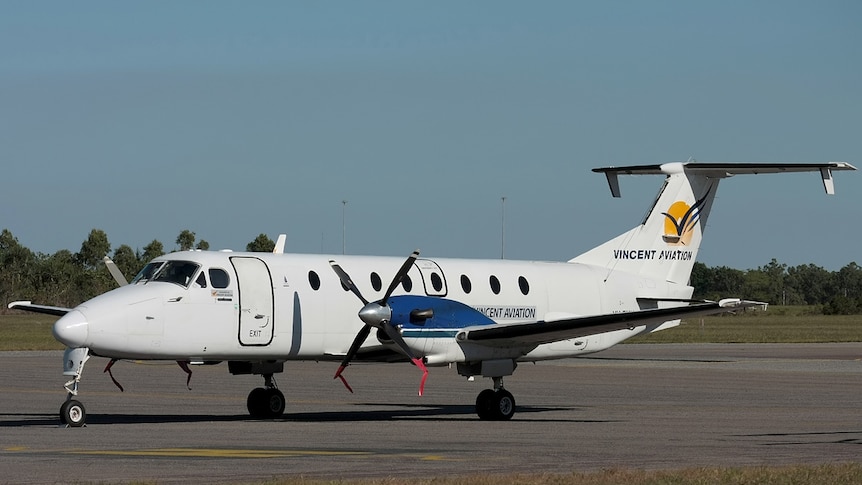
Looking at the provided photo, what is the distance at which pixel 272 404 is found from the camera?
23.4 metres

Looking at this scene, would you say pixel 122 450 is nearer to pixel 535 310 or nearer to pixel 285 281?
pixel 285 281

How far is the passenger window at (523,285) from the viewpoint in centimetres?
2552

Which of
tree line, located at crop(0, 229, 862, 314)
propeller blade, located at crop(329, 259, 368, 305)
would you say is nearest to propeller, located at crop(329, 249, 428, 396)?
propeller blade, located at crop(329, 259, 368, 305)

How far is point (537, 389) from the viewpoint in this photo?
104ft

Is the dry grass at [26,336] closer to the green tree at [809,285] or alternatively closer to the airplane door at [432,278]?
the airplane door at [432,278]

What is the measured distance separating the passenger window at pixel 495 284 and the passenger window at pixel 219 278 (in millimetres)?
5454

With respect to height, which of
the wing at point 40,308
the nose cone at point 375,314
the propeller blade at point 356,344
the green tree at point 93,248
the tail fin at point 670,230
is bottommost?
the propeller blade at point 356,344

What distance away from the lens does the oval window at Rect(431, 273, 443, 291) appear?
24016 millimetres

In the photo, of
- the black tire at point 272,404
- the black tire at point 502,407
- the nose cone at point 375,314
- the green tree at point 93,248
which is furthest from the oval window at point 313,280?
the green tree at point 93,248

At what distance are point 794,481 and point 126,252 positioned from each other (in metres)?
102

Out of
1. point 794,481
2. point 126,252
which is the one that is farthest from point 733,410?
point 126,252

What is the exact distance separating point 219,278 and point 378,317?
2.72 meters

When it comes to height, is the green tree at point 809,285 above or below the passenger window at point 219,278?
above

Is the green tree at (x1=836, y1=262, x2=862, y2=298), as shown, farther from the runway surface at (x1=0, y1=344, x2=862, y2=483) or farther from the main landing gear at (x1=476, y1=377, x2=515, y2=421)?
the main landing gear at (x1=476, y1=377, x2=515, y2=421)
